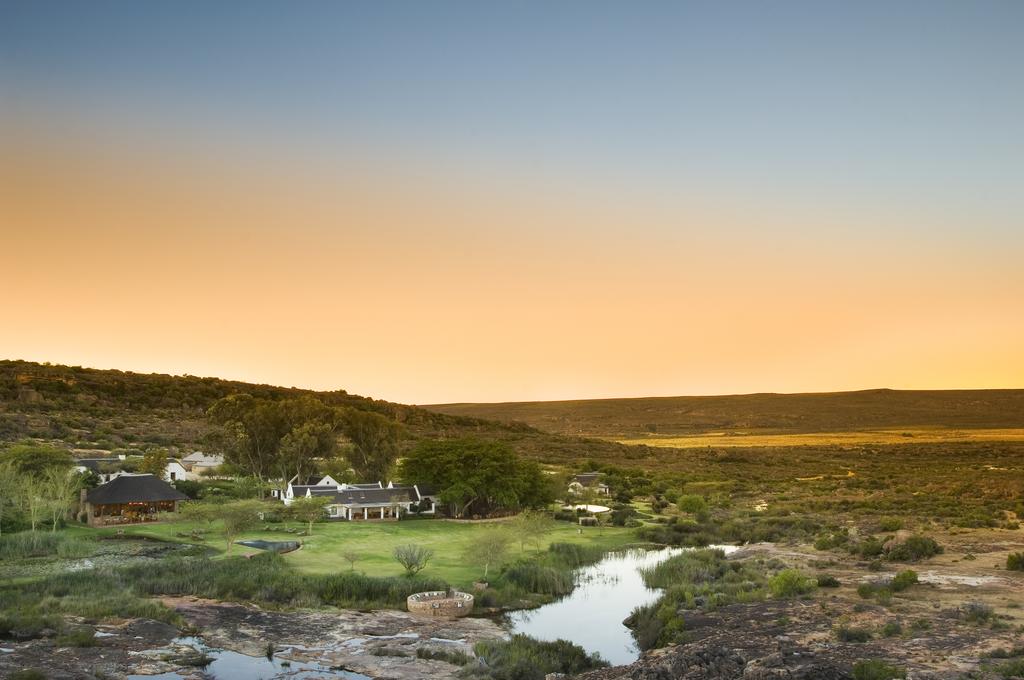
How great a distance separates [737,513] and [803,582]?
2656 centimetres

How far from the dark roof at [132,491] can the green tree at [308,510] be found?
7.25 metres

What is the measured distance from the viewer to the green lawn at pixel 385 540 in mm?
35031

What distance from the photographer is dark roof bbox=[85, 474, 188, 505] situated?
46688 millimetres

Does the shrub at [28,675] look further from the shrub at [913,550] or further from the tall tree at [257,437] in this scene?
the tall tree at [257,437]

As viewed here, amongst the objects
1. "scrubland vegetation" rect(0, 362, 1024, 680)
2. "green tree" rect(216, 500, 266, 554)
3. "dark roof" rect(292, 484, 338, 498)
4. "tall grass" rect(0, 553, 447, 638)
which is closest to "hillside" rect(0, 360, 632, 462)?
"scrubland vegetation" rect(0, 362, 1024, 680)

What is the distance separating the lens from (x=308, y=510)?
47156 mm

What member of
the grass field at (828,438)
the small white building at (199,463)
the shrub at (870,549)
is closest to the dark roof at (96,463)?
the small white building at (199,463)

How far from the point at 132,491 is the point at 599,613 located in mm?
32423

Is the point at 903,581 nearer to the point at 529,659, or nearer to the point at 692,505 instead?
the point at 529,659

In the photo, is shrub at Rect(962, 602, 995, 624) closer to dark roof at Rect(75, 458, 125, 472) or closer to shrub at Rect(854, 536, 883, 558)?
shrub at Rect(854, 536, 883, 558)

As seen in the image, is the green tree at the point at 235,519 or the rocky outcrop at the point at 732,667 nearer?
the rocky outcrop at the point at 732,667

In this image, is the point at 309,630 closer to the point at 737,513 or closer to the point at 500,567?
the point at 500,567

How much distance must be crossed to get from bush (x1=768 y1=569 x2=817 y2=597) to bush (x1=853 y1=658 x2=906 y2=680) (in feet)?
32.0

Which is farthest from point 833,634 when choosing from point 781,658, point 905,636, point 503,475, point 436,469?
point 436,469
